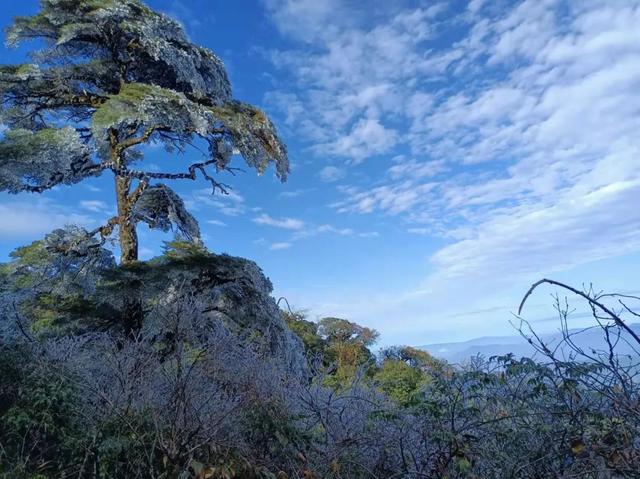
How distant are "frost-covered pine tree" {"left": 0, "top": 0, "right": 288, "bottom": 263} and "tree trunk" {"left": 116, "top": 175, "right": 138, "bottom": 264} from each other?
22 millimetres

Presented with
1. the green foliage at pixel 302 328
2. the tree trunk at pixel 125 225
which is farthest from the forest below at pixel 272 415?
the green foliage at pixel 302 328

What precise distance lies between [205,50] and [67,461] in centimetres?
894

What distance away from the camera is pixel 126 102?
8312 millimetres

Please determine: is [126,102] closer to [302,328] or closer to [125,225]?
[125,225]

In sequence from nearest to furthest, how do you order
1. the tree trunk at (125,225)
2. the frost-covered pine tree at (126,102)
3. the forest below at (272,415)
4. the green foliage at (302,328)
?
the forest below at (272,415), the frost-covered pine tree at (126,102), the tree trunk at (125,225), the green foliage at (302,328)

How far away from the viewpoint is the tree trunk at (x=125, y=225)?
396 inches

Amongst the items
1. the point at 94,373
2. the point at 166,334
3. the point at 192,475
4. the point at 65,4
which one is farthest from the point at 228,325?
the point at 65,4

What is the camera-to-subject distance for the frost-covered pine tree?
28.3ft

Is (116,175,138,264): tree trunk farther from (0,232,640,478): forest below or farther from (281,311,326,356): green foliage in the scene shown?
(281,311,326,356): green foliage

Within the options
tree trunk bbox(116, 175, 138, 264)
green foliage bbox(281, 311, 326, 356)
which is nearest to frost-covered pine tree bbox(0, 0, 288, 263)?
tree trunk bbox(116, 175, 138, 264)

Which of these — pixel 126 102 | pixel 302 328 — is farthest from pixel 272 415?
pixel 302 328

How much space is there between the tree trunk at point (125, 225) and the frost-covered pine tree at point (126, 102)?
0.07 ft

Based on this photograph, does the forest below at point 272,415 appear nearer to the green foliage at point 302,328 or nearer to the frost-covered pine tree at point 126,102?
the frost-covered pine tree at point 126,102

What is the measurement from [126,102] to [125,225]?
2.92 meters
